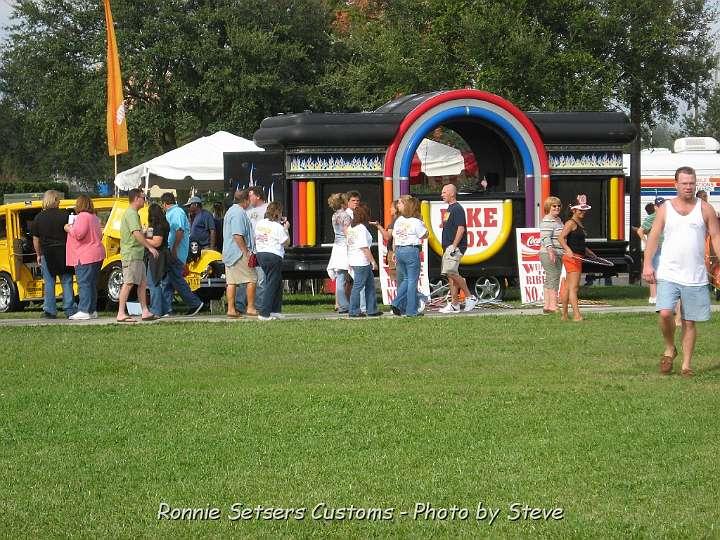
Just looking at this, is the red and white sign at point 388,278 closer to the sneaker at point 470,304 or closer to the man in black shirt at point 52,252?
the sneaker at point 470,304

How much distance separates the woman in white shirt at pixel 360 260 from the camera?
17.5 m

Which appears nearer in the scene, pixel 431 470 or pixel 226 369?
pixel 431 470

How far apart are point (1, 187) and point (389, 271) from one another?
30.5 meters

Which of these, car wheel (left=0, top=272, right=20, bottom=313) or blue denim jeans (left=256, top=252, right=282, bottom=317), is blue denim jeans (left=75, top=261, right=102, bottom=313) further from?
car wheel (left=0, top=272, right=20, bottom=313)

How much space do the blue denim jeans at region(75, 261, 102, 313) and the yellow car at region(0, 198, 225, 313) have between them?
1685 mm

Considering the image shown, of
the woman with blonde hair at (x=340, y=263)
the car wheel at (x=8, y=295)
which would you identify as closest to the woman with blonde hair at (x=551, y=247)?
the woman with blonde hair at (x=340, y=263)

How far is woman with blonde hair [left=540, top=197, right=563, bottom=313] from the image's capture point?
17.0m

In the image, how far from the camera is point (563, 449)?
27.7 ft

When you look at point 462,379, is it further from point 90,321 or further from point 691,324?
point 90,321

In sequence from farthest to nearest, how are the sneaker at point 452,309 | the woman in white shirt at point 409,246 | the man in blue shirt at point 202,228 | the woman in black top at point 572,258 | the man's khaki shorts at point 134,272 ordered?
the man in blue shirt at point 202,228 → the sneaker at point 452,309 → the woman in white shirt at point 409,246 → the man's khaki shorts at point 134,272 → the woman in black top at point 572,258

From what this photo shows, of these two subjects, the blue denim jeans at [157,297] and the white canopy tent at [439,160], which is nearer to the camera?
the blue denim jeans at [157,297]

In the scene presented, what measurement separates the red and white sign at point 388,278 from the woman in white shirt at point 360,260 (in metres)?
1.12

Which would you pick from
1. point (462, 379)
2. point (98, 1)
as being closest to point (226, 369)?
point (462, 379)

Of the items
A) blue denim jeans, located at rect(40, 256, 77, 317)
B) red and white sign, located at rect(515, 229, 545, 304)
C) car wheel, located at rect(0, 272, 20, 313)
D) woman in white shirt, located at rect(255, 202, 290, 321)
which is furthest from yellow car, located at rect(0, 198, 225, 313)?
red and white sign, located at rect(515, 229, 545, 304)
